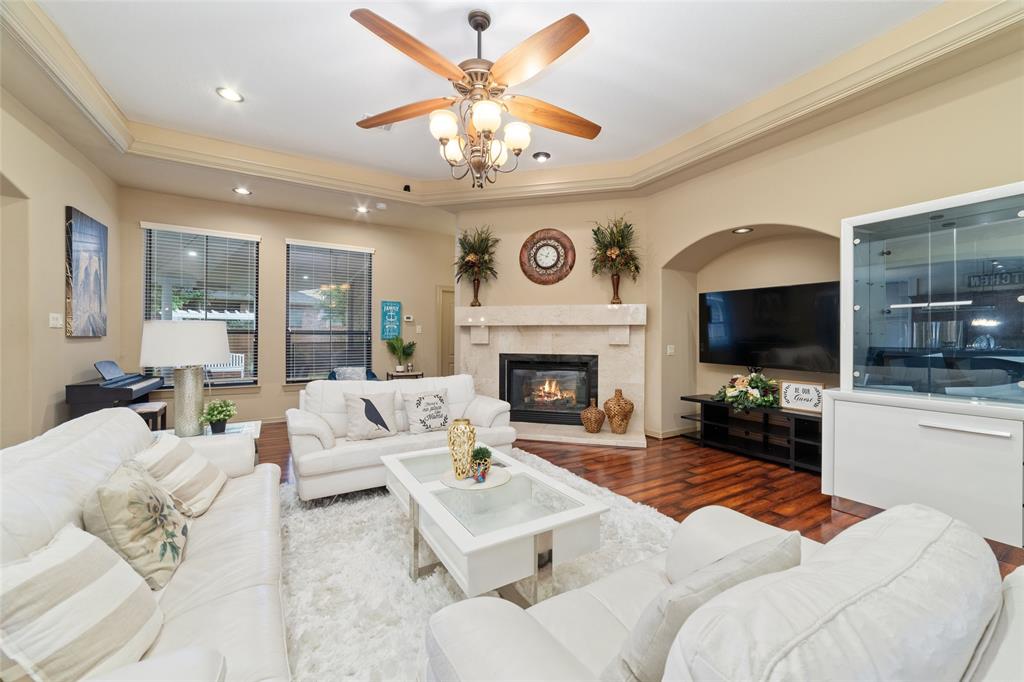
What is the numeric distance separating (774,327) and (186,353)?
4.89 metres

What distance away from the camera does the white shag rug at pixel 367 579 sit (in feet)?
5.16

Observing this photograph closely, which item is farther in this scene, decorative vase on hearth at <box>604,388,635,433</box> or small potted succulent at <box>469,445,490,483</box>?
decorative vase on hearth at <box>604,388,635,433</box>

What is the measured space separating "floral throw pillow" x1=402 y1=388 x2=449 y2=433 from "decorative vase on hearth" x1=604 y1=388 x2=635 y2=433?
2.04m

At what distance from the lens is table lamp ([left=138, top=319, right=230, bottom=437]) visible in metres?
2.36

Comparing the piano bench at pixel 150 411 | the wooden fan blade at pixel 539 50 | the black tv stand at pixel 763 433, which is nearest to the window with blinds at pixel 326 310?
the piano bench at pixel 150 411

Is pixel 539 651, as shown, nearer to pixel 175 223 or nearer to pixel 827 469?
pixel 827 469

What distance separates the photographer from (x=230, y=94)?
3.31 m

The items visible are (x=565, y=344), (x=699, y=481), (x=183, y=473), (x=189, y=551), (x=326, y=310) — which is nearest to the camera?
(x=189, y=551)

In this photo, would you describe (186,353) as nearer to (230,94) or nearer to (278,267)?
(230,94)

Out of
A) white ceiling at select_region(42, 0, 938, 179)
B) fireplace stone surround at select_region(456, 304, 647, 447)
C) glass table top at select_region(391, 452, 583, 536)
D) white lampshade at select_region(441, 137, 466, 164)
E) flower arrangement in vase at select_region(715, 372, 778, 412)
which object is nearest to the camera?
glass table top at select_region(391, 452, 583, 536)

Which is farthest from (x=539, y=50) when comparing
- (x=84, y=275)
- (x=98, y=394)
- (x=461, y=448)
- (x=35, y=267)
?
(x=84, y=275)

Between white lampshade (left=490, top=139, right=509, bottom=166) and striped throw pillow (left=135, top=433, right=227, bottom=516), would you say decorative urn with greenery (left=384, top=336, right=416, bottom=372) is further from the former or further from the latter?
striped throw pillow (left=135, top=433, right=227, bottom=516)

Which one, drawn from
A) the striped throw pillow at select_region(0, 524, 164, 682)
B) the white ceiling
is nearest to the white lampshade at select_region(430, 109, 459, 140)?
the white ceiling

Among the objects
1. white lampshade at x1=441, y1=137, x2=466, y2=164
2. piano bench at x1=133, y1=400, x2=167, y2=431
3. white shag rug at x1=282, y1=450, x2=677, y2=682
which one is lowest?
white shag rug at x1=282, y1=450, x2=677, y2=682
